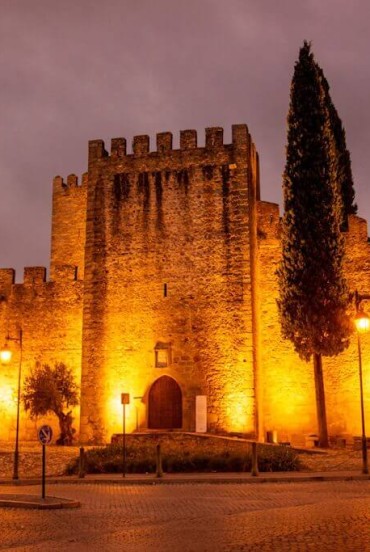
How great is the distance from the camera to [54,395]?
25.4 meters

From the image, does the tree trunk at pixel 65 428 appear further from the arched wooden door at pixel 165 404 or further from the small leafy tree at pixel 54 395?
the arched wooden door at pixel 165 404

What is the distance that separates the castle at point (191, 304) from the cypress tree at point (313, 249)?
1.45 metres

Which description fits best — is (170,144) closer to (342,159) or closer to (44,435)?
(342,159)

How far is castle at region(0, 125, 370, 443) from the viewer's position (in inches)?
939

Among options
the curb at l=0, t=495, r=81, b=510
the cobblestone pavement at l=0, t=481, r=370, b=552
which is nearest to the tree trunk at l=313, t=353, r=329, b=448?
the cobblestone pavement at l=0, t=481, r=370, b=552

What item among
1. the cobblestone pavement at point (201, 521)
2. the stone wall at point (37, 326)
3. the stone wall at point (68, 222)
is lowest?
the cobblestone pavement at point (201, 521)

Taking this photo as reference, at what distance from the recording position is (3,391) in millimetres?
27625

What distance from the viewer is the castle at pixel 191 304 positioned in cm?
2384

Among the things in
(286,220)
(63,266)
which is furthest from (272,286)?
(63,266)

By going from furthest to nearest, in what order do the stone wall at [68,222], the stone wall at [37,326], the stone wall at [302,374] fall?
the stone wall at [68,222] → the stone wall at [37,326] → the stone wall at [302,374]

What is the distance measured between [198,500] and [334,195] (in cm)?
1407

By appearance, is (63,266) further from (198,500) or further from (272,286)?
(198,500)

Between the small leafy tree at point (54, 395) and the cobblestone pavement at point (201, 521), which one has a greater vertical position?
the small leafy tree at point (54, 395)

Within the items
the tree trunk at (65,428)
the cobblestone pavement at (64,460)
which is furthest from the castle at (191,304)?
the cobblestone pavement at (64,460)
